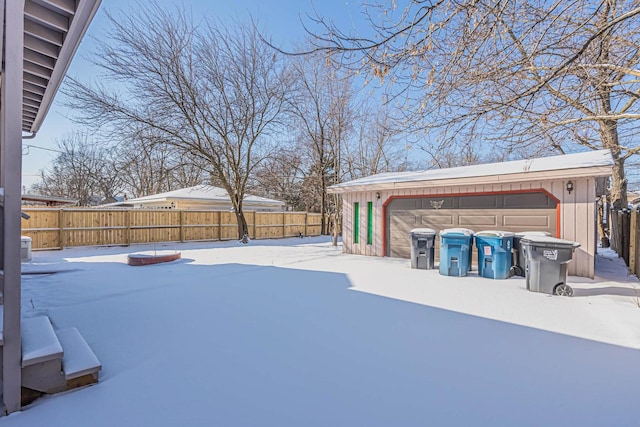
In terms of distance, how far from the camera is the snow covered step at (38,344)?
6.81ft

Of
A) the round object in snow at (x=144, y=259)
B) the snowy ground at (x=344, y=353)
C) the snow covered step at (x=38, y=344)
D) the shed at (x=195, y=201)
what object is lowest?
the snowy ground at (x=344, y=353)

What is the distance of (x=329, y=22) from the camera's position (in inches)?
127

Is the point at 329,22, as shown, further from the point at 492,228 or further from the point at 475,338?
the point at 492,228

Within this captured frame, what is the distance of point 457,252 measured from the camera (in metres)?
6.48

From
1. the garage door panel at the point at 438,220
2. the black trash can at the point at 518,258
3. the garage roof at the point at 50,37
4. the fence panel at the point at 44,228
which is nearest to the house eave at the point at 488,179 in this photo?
the garage door panel at the point at 438,220

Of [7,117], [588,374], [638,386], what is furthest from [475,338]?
[7,117]

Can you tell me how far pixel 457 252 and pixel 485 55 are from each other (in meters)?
3.94

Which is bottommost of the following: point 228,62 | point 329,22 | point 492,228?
point 492,228

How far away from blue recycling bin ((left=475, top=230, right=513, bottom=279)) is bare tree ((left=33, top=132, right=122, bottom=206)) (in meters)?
25.3

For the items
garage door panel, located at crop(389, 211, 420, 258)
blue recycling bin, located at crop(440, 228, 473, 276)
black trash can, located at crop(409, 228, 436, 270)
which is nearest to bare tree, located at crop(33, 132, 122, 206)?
garage door panel, located at crop(389, 211, 420, 258)

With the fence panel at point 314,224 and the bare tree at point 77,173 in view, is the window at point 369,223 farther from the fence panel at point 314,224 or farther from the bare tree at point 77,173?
the bare tree at point 77,173

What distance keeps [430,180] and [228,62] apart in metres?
9.95

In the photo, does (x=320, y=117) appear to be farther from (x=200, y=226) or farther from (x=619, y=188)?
(x=619, y=188)

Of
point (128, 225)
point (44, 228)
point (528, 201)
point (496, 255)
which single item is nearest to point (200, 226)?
point (128, 225)
